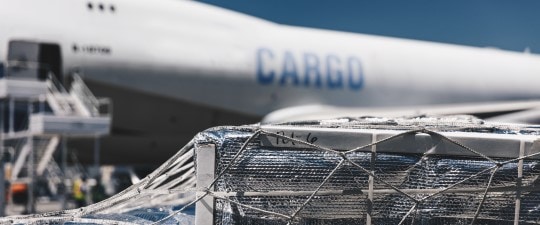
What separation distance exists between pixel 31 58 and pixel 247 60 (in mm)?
5355

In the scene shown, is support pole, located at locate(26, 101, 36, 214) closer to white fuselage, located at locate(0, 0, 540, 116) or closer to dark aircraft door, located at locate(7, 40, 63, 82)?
dark aircraft door, located at locate(7, 40, 63, 82)

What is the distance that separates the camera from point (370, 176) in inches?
214

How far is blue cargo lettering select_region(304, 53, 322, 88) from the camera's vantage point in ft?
67.8

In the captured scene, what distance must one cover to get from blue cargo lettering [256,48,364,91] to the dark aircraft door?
5.18 metres

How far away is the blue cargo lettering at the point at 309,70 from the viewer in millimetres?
20141

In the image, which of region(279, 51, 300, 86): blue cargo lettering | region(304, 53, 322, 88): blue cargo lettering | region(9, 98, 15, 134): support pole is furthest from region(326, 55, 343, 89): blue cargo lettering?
region(9, 98, 15, 134): support pole

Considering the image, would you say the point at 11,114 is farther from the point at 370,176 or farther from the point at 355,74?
the point at 370,176

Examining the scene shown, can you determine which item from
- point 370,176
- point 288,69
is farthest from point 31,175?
point 370,176

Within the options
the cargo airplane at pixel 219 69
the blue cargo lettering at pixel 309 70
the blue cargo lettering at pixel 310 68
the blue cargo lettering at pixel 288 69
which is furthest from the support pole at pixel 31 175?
the blue cargo lettering at pixel 310 68

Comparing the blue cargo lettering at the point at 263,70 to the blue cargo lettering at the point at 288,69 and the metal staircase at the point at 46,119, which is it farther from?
the metal staircase at the point at 46,119

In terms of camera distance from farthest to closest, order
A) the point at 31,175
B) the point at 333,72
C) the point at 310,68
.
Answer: the point at 333,72
the point at 310,68
the point at 31,175

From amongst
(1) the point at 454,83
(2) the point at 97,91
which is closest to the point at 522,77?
(1) the point at 454,83

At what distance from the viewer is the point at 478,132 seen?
5.83 meters

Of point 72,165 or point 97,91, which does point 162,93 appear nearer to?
point 97,91
